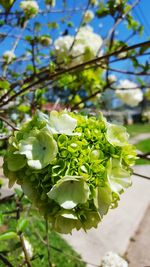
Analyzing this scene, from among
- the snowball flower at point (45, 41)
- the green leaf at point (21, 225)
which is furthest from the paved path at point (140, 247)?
the green leaf at point (21, 225)

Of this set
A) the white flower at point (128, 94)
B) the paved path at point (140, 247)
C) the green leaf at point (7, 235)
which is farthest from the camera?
the paved path at point (140, 247)

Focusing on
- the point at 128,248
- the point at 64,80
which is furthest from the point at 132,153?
the point at 128,248

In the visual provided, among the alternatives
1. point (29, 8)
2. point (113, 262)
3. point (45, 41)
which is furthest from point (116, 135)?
point (45, 41)

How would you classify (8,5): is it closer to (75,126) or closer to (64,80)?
(64,80)

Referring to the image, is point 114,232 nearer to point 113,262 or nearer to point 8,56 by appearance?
point 8,56

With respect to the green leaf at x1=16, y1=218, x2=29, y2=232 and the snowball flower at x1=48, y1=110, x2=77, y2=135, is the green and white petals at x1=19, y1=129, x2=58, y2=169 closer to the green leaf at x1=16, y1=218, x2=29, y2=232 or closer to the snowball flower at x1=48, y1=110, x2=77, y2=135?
the snowball flower at x1=48, y1=110, x2=77, y2=135

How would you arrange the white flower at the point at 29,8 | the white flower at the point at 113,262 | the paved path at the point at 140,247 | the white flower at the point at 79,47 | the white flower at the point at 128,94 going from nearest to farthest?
1. the white flower at the point at 113,262
2. the white flower at the point at 79,47
3. the white flower at the point at 29,8
4. the white flower at the point at 128,94
5. the paved path at the point at 140,247

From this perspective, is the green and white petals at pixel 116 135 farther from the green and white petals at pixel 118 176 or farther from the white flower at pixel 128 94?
the white flower at pixel 128 94
